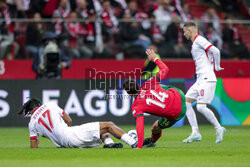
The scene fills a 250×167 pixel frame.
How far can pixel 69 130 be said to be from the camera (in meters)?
9.95

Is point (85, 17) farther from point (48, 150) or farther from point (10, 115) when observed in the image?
point (48, 150)

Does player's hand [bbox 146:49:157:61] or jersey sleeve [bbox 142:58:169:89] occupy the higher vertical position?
player's hand [bbox 146:49:157:61]

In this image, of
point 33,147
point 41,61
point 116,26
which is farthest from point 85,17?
point 33,147

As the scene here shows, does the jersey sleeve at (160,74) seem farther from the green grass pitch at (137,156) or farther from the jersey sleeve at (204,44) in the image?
the jersey sleeve at (204,44)

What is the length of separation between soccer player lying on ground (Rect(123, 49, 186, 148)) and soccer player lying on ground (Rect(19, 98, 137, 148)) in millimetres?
495

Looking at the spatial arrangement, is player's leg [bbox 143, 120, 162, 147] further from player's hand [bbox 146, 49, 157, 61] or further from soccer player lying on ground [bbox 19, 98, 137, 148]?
player's hand [bbox 146, 49, 157, 61]

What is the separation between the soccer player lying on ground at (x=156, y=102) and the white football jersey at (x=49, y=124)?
130 cm

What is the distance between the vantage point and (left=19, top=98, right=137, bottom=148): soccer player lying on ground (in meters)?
9.93

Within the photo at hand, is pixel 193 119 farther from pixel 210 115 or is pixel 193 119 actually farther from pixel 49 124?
pixel 49 124

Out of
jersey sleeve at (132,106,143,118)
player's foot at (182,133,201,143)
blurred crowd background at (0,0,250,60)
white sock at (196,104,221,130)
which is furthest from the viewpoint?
blurred crowd background at (0,0,250,60)

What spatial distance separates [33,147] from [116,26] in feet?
29.7

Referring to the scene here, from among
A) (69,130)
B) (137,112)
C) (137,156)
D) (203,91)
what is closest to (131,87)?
(137,112)

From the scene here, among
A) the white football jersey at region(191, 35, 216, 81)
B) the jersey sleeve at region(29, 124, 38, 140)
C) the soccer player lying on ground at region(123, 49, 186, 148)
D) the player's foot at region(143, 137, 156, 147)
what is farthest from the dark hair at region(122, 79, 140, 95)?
the white football jersey at region(191, 35, 216, 81)

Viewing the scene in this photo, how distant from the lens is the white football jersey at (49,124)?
9942 mm
